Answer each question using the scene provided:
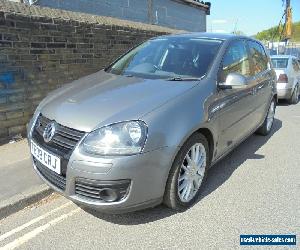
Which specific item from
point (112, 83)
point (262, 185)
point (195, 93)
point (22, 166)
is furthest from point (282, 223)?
point (22, 166)

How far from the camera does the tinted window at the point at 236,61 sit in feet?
13.5

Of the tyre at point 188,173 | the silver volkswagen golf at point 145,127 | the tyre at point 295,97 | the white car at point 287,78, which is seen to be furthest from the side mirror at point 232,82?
the tyre at point 295,97

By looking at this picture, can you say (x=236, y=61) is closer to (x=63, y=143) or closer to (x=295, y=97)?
(x=63, y=143)

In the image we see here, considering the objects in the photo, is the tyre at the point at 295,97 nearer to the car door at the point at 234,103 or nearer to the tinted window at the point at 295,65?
the tinted window at the point at 295,65

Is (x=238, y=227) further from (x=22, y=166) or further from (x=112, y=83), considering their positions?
(x=22, y=166)

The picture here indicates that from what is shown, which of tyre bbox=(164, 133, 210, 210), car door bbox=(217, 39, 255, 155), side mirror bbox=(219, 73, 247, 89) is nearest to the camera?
tyre bbox=(164, 133, 210, 210)

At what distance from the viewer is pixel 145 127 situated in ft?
9.66

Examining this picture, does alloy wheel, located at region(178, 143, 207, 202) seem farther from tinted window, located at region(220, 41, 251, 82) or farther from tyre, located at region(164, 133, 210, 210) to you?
tinted window, located at region(220, 41, 251, 82)

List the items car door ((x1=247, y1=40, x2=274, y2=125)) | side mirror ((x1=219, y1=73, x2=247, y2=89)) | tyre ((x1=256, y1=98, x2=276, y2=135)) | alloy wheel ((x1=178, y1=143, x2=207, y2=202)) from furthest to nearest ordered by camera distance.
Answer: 1. tyre ((x1=256, y1=98, x2=276, y2=135))
2. car door ((x1=247, y1=40, x2=274, y2=125))
3. side mirror ((x1=219, y1=73, x2=247, y2=89))
4. alloy wheel ((x1=178, y1=143, x2=207, y2=202))

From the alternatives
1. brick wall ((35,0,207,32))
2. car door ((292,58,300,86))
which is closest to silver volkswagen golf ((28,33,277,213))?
brick wall ((35,0,207,32))

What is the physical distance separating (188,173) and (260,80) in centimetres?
242

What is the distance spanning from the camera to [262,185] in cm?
413

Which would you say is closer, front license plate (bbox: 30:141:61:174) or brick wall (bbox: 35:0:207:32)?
front license plate (bbox: 30:141:61:174)

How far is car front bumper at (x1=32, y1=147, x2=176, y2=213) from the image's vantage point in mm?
2850
